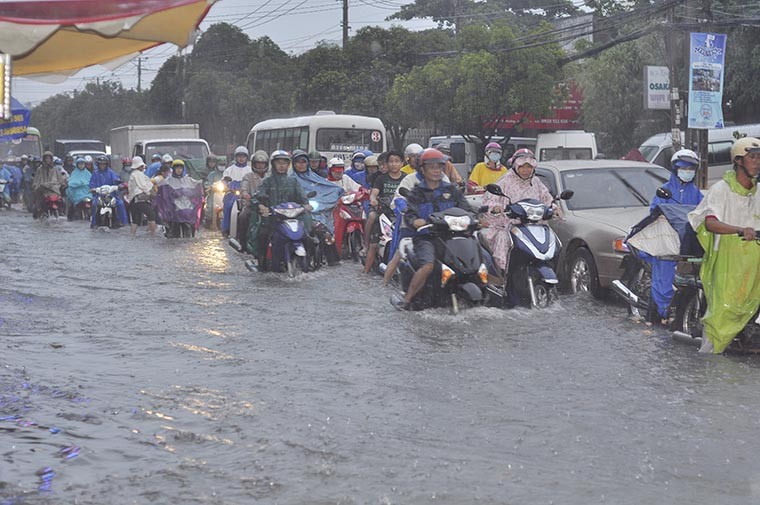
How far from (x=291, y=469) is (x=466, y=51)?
35.9 m

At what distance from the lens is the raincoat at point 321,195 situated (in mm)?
15898

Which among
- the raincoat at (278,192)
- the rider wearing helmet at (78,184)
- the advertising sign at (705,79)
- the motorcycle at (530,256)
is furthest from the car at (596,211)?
the rider wearing helmet at (78,184)

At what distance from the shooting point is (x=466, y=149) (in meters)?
40.4

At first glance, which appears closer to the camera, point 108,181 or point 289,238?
point 289,238

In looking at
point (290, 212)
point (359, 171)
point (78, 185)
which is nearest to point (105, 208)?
point (78, 185)

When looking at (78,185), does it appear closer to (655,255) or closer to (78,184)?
(78,184)

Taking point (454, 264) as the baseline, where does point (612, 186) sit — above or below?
above

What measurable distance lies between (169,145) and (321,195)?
15.3 meters

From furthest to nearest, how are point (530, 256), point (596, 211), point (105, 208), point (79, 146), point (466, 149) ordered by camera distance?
point (79, 146), point (466, 149), point (105, 208), point (596, 211), point (530, 256)

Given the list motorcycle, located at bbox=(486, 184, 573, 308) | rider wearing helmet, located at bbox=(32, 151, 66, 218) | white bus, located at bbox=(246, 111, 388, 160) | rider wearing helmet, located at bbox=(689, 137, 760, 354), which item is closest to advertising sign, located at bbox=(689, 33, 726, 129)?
white bus, located at bbox=(246, 111, 388, 160)

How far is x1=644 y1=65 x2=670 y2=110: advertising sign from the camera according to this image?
2767 centimetres

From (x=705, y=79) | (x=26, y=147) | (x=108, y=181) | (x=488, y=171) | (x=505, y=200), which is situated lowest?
(x=108, y=181)

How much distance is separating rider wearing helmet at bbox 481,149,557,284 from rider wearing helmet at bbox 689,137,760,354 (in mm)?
2964

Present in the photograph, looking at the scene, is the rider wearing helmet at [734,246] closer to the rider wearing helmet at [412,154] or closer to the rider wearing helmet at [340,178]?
the rider wearing helmet at [412,154]
